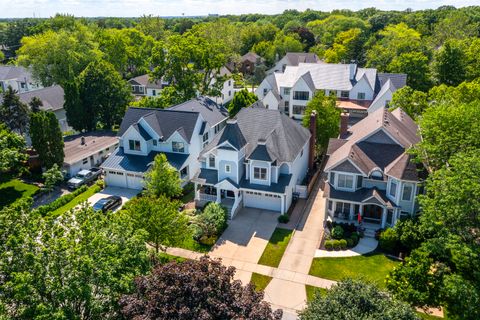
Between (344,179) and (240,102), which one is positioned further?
(240,102)

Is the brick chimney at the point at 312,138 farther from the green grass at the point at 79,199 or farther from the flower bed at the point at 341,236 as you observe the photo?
the green grass at the point at 79,199

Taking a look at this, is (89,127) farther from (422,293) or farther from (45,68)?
(422,293)


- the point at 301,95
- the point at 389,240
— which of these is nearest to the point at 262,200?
the point at 389,240

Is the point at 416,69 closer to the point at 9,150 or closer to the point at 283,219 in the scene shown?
the point at 283,219

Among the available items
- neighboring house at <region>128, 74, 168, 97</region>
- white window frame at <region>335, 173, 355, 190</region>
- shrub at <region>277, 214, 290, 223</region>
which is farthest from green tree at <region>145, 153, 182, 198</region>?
neighboring house at <region>128, 74, 168, 97</region>

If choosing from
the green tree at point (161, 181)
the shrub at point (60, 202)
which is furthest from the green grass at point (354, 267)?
the shrub at point (60, 202)

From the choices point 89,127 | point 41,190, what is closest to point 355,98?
point 89,127
